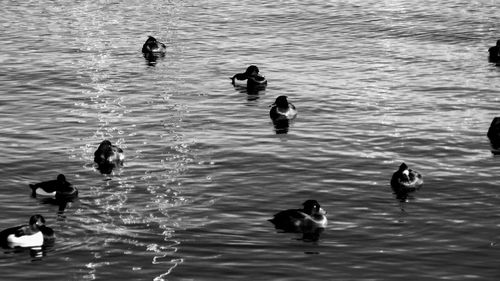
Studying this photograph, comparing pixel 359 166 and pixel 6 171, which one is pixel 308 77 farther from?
pixel 6 171

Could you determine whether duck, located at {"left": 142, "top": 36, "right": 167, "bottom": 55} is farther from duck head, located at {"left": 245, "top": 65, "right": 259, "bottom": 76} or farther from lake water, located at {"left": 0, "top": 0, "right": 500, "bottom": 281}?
duck head, located at {"left": 245, "top": 65, "right": 259, "bottom": 76}

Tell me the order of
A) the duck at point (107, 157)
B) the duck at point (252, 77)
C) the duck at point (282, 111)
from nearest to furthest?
the duck at point (107, 157)
the duck at point (282, 111)
the duck at point (252, 77)

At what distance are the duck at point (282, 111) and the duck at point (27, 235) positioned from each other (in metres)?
Result: 21.0

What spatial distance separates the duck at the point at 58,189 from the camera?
41812 mm

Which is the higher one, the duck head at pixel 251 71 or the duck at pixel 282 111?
the duck head at pixel 251 71

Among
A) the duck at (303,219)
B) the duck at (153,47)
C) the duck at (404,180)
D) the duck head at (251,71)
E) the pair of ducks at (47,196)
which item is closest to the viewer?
the pair of ducks at (47,196)

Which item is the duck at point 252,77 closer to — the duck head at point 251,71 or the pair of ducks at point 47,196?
the duck head at point 251,71

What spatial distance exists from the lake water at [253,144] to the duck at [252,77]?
94cm

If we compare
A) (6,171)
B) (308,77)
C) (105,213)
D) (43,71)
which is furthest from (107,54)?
(105,213)

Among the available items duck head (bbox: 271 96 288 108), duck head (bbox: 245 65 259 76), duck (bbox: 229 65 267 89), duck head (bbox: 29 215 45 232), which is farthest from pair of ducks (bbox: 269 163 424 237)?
duck head (bbox: 245 65 259 76)

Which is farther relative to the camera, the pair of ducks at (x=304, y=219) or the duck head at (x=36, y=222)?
the pair of ducks at (x=304, y=219)

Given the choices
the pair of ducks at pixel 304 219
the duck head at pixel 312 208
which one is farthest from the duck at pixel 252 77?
the duck head at pixel 312 208

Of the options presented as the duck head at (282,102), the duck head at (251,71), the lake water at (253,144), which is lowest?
the lake water at (253,144)

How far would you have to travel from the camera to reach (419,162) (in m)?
48.1
